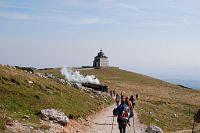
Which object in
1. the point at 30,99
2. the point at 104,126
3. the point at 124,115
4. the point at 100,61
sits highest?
the point at 100,61

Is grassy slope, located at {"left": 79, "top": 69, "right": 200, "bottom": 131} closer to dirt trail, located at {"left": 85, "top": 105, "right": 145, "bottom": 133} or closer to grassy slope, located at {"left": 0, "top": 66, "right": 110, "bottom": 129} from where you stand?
dirt trail, located at {"left": 85, "top": 105, "right": 145, "bottom": 133}

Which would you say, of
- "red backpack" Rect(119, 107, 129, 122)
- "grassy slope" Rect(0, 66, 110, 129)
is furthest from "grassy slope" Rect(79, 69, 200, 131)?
"red backpack" Rect(119, 107, 129, 122)

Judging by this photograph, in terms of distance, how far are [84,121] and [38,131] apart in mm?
9544

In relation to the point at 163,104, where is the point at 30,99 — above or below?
above

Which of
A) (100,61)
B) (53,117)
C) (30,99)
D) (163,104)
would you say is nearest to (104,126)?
(53,117)

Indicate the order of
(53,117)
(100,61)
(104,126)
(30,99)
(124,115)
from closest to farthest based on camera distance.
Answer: (124,115) < (53,117) < (104,126) < (30,99) < (100,61)

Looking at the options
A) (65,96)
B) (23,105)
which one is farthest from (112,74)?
(23,105)

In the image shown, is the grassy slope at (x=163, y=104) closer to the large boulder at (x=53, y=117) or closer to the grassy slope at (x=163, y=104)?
the grassy slope at (x=163, y=104)

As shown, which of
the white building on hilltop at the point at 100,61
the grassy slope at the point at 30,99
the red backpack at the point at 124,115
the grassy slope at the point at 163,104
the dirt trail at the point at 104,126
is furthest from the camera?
the white building on hilltop at the point at 100,61

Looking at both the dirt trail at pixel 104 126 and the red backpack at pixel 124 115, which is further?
the dirt trail at pixel 104 126

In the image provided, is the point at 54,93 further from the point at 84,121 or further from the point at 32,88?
the point at 84,121

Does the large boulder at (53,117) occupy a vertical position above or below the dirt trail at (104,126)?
above

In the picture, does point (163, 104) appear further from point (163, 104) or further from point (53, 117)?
point (53, 117)

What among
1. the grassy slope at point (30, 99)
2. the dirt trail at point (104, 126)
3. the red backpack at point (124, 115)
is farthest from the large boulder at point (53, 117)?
the red backpack at point (124, 115)
